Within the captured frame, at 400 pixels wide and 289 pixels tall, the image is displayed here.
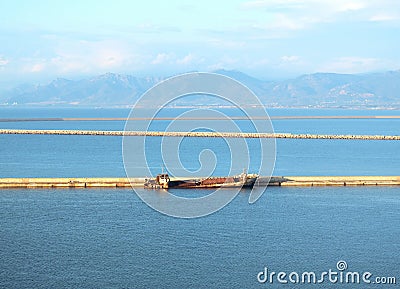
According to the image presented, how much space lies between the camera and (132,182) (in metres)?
40.1

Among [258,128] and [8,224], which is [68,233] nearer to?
[8,224]

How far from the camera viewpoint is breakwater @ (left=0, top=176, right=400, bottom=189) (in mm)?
38844

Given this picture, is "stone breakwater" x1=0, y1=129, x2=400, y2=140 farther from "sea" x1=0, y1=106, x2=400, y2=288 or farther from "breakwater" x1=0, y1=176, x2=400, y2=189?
"sea" x1=0, y1=106, x2=400, y2=288

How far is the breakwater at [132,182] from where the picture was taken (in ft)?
127

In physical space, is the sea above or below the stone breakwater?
below

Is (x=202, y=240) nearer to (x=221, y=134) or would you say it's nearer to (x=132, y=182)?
(x=132, y=182)

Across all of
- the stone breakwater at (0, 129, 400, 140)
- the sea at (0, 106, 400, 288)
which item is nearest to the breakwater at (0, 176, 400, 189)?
the sea at (0, 106, 400, 288)

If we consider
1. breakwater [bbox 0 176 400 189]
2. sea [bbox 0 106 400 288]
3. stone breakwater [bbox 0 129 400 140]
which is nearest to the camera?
sea [bbox 0 106 400 288]

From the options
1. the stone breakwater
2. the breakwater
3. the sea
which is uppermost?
the stone breakwater

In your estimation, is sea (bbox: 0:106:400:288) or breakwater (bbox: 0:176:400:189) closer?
sea (bbox: 0:106:400:288)

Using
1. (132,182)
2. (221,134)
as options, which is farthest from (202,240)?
(221,134)

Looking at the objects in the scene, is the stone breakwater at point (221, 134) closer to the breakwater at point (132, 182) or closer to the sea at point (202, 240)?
the breakwater at point (132, 182)

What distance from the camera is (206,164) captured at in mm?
56281

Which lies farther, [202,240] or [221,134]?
[221,134]
